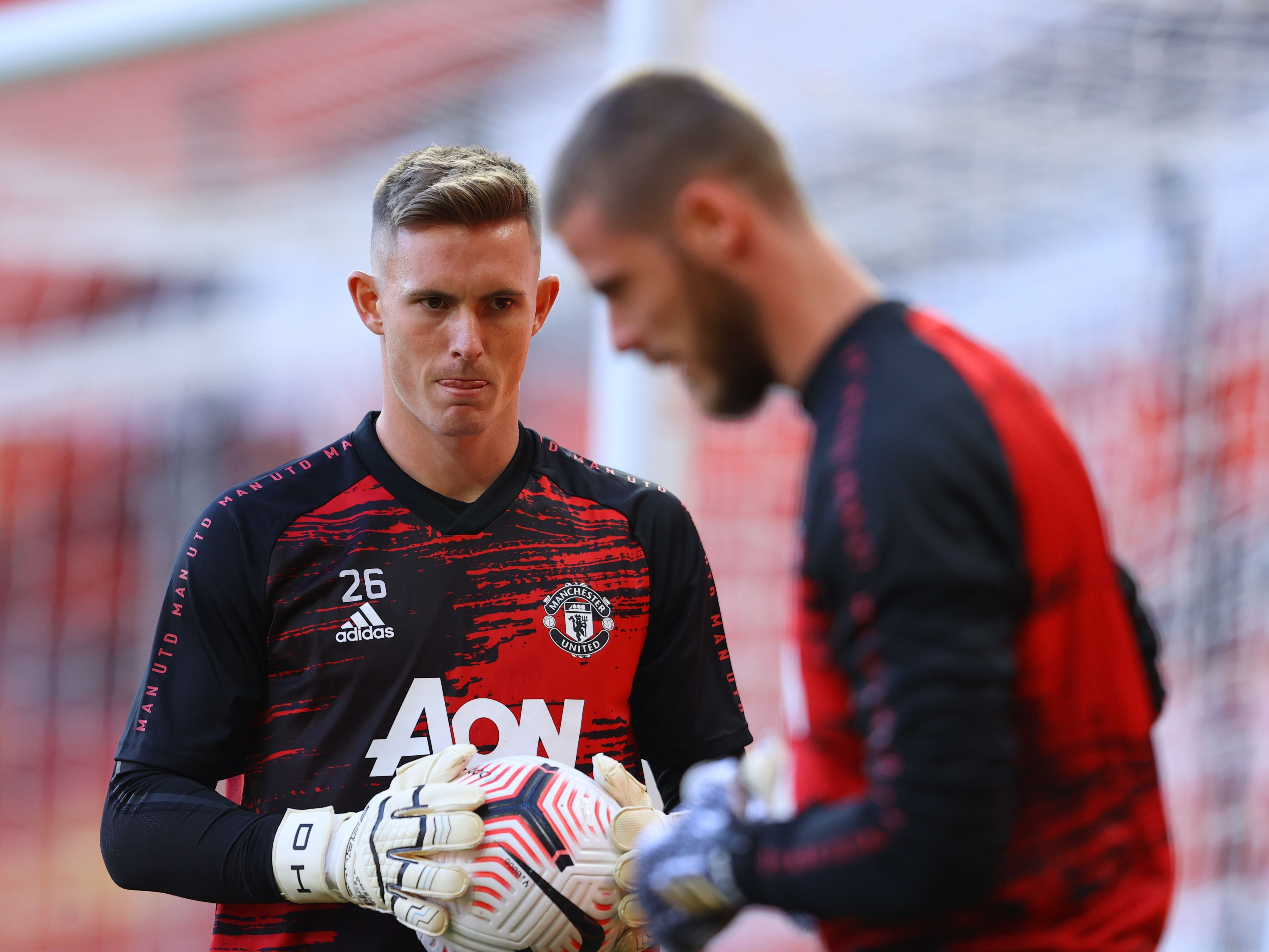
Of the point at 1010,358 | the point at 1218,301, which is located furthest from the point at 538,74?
the point at 1218,301

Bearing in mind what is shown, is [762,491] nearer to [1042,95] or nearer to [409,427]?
[1042,95]

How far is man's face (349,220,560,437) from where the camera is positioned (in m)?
2.16

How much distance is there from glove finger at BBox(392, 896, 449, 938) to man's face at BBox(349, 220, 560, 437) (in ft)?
2.55

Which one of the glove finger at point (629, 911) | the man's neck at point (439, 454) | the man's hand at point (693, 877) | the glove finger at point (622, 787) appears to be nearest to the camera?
the man's hand at point (693, 877)

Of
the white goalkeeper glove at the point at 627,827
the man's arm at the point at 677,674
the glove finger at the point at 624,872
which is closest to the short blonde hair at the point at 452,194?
the man's arm at the point at 677,674

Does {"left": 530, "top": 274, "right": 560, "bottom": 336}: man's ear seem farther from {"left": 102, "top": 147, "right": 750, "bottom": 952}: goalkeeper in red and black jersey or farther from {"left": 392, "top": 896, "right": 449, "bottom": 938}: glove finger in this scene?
{"left": 392, "top": 896, "right": 449, "bottom": 938}: glove finger

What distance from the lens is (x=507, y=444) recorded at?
237cm

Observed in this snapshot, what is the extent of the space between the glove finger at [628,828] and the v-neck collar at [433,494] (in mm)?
579

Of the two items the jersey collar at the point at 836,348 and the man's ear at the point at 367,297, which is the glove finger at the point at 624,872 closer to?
the jersey collar at the point at 836,348

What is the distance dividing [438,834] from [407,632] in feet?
1.34

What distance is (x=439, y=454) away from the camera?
89.8 inches

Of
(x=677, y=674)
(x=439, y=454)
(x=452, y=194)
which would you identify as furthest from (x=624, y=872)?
(x=452, y=194)

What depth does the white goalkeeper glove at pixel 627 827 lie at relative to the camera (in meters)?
1.93

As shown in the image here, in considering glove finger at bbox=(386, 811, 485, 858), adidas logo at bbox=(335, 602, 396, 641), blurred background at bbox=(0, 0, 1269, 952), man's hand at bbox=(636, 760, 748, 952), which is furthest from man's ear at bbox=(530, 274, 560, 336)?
blurred background at bbox=(0, 0, 1269, 952)
